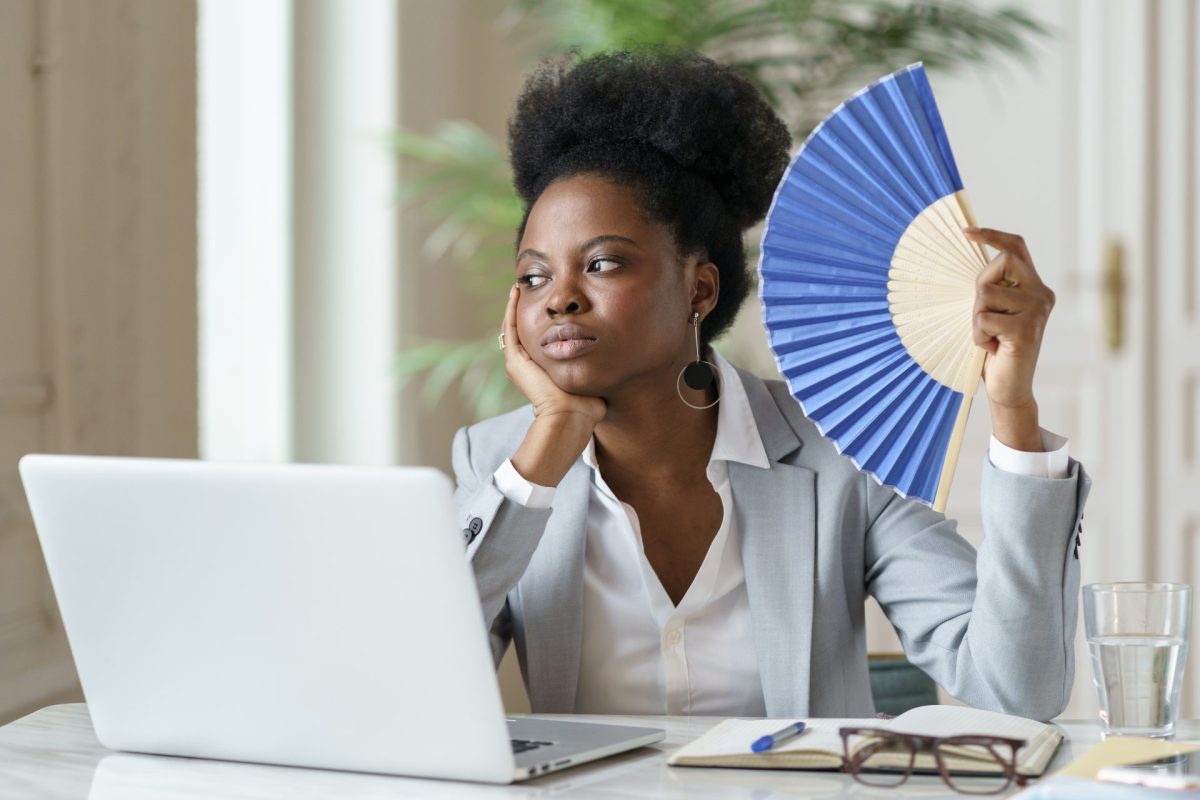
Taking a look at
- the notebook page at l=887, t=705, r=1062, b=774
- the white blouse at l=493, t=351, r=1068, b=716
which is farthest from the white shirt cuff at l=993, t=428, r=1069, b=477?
the white blouse at l=493, t=351, r=1068, b=716

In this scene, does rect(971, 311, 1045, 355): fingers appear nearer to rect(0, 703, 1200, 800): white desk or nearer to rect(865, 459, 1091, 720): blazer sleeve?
rect(865, 459, 1091, 720): blazer sleeve

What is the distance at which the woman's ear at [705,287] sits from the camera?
1715mm

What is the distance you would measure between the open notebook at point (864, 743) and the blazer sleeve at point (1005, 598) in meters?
0.16

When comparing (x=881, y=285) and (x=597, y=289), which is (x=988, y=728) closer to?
(x=881, y=285)

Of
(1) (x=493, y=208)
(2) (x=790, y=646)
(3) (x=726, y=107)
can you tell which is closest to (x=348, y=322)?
(1) (x=493, y=208)

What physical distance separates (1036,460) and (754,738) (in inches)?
15.7

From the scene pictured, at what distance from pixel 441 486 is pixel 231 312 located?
2221mm

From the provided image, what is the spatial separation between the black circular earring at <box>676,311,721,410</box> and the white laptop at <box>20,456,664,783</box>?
0.59m

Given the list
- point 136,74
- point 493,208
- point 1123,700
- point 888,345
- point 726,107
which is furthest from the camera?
point 493,208

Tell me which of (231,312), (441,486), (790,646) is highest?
(231,312)

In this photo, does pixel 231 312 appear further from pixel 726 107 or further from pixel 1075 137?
pixel 1075 137

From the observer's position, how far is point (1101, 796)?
36.5 inches

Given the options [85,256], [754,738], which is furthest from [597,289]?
[85,256]

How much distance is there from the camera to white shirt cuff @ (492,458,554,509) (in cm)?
148
